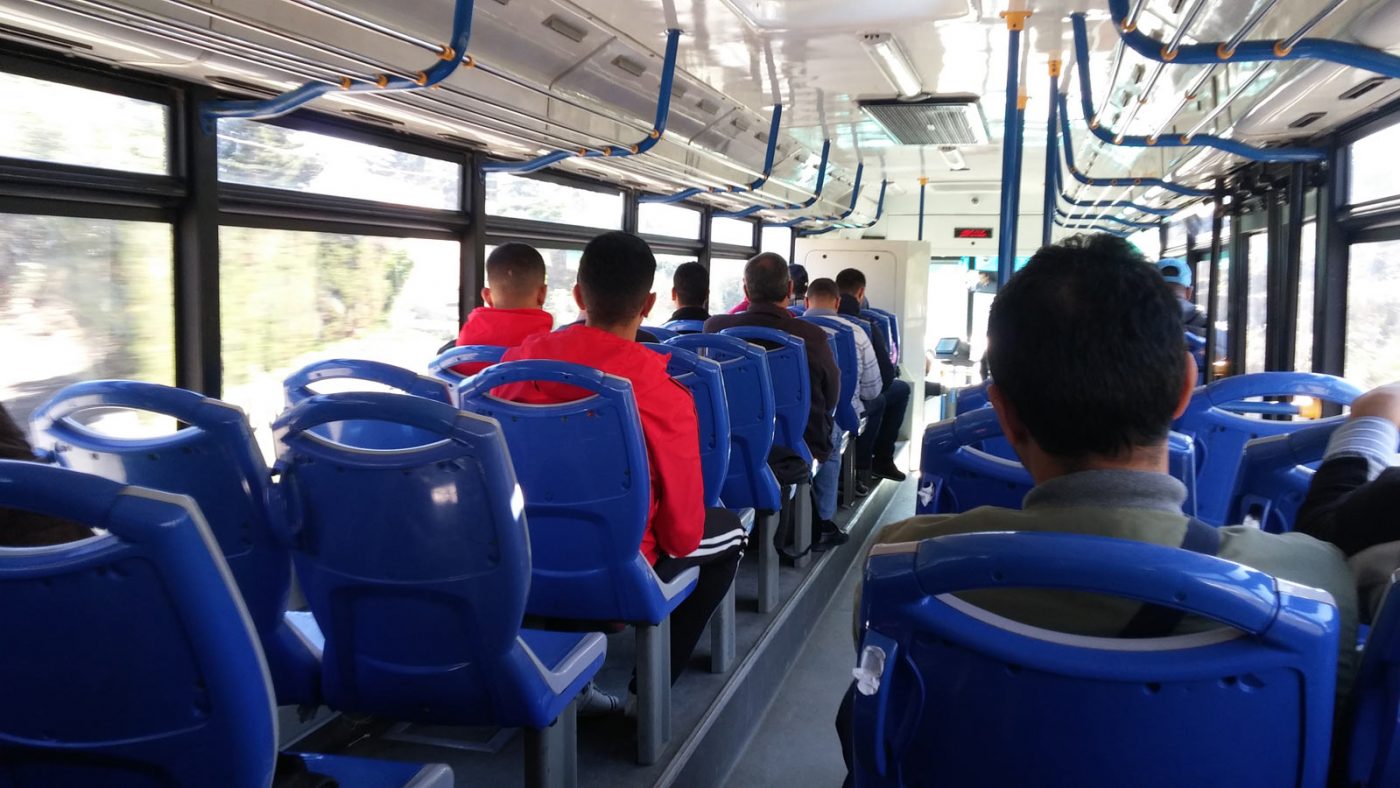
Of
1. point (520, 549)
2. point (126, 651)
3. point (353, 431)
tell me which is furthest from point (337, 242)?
point (126, 651)

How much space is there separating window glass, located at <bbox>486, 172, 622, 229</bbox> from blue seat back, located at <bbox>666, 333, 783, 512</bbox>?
2.06 meters

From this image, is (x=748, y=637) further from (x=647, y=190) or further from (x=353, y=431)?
(x=647, y=190)

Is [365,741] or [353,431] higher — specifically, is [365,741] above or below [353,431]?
below

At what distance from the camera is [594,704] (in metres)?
2.89

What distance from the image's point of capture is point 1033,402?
3.81ft

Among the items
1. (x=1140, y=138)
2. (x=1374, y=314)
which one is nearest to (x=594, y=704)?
(x=1140, y=138)

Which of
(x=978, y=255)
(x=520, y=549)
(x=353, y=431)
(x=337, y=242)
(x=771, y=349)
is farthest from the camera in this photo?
(x=978, y=255)

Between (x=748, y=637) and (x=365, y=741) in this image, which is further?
(x=748, y=637)

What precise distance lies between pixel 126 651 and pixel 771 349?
3622 mm

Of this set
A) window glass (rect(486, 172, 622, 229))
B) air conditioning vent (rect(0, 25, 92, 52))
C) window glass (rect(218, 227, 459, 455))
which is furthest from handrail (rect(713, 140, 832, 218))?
air conditioning vent (rect(0, 25, 92, 52))

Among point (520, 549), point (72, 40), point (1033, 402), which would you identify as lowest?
point (520, 549)

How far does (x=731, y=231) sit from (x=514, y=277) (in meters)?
5.51

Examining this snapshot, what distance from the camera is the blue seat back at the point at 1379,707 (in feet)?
2.87

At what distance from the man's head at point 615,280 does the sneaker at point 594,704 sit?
1.10 m
